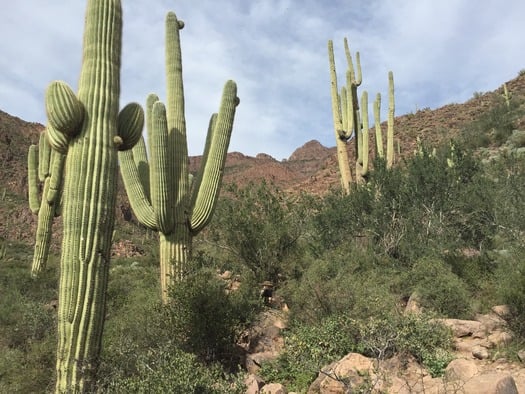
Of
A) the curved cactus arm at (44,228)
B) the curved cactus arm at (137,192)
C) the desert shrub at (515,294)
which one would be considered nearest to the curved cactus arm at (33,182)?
the curved cactus arm at (44,228)

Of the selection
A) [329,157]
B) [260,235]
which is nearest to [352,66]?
[260,235]

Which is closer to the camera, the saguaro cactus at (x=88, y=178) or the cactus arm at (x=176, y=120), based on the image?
the saguaro cactus at (x=88, y=178)

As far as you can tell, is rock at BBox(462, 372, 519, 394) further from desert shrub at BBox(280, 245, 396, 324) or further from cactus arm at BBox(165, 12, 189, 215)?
cactus arm at BBox(165, 12, 189, 215)

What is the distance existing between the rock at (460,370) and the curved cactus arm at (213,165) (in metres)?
4.49

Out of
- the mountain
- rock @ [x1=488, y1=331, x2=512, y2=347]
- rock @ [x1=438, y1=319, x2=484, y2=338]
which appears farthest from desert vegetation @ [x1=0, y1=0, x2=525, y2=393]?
the mountain

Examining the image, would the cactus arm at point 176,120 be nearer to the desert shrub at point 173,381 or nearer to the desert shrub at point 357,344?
the desert shrub at point 357,344

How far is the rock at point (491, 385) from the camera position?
15.4 ft

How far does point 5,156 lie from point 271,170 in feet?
106

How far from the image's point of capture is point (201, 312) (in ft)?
23.3

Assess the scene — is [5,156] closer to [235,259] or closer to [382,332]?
[235,259]

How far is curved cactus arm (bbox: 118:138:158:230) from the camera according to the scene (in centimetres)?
806

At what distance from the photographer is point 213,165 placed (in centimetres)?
842

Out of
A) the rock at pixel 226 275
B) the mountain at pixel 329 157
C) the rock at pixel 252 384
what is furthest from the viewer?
the mountain at pixel 329 157

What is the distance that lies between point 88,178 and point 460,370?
198 inches
